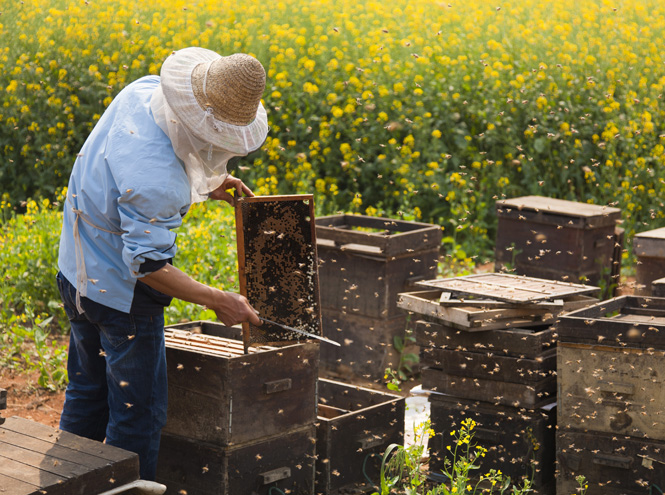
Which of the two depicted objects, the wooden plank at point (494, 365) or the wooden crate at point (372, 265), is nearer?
the wooden plank at point (494, 365)

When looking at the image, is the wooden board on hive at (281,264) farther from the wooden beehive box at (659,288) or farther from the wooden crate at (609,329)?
the wooden beehive box at (659,288)

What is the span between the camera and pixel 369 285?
5.12m

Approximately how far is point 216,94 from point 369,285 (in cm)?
254

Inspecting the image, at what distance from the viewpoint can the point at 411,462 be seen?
359 centimetres

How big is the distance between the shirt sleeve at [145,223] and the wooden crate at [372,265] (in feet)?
7.67

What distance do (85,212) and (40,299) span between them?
11.3 feet

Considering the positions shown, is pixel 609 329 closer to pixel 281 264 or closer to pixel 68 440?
pixel 281 264

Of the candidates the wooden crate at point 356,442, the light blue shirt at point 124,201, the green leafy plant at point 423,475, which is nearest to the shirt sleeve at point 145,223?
the light blue shirt at point 124,201

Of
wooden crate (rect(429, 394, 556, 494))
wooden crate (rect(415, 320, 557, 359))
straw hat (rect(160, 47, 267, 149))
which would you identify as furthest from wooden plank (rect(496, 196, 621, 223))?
straw hat (rect(160, 47, 267, 149))

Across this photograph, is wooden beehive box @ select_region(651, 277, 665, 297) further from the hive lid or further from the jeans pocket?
the jeans pocket

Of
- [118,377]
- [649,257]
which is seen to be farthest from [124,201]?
[649,257]

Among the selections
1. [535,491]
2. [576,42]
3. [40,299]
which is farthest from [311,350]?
[576,42]

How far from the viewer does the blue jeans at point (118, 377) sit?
297cm

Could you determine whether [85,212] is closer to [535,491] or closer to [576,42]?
[535,491]
